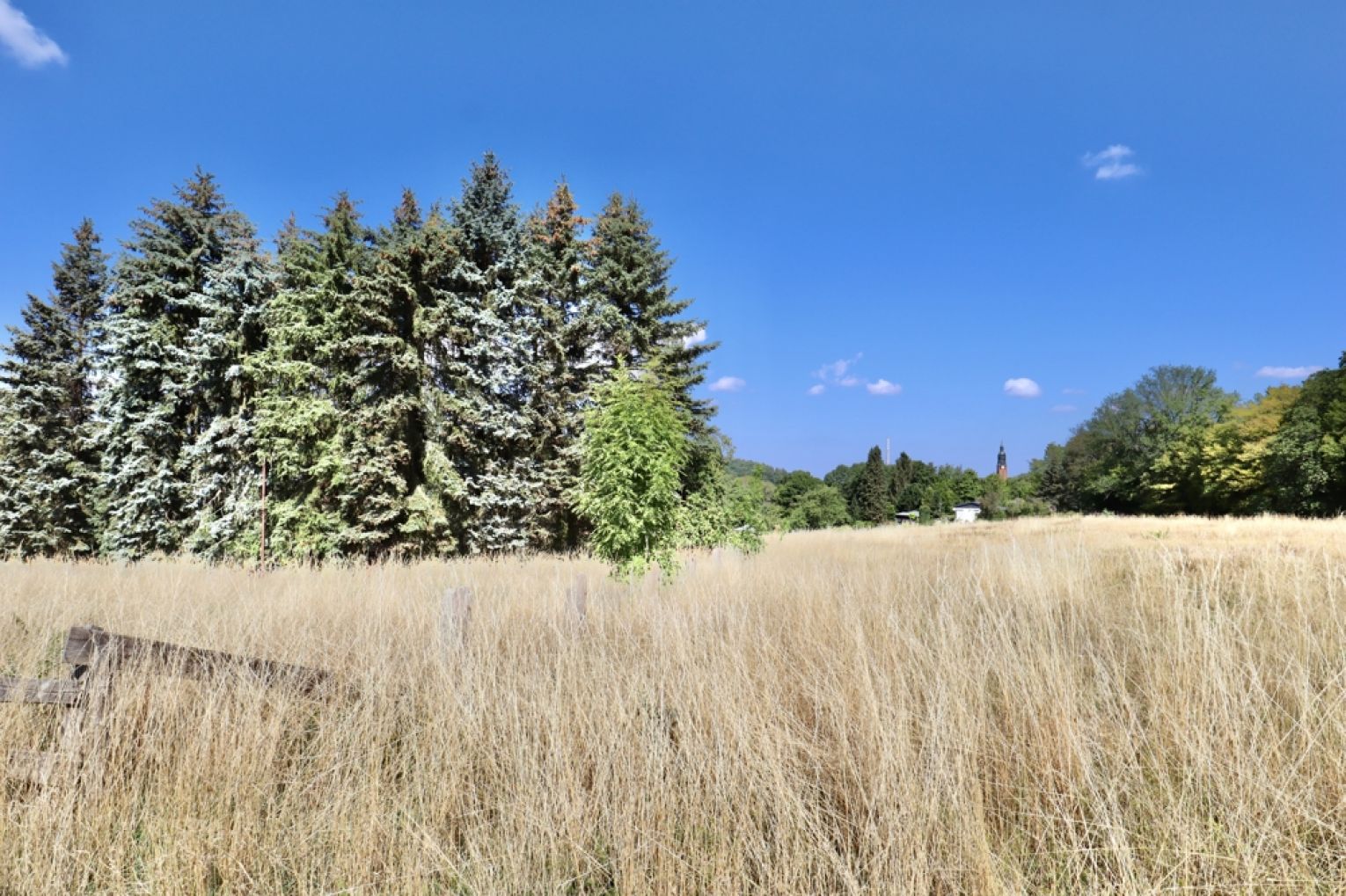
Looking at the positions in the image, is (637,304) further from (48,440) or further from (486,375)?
(48,440)

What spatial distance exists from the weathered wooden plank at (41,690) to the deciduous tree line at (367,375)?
14317 millimetres

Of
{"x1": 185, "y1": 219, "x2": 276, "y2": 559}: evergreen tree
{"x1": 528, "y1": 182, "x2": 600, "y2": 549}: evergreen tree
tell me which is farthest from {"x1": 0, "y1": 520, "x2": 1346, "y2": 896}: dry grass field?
{"x1": 185, "y1": 219, "x2": 276, "y2": 559}: evergreen tree

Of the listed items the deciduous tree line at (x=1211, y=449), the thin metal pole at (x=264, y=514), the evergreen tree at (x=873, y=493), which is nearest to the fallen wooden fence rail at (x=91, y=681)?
the thin metal pole at (x=264, y=514)

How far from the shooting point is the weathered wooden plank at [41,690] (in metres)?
3.44

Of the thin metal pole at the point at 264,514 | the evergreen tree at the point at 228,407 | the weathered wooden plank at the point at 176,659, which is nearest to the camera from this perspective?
the weathered wooden plank at the point at 176,659

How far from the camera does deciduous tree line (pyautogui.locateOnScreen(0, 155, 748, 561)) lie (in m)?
18.5

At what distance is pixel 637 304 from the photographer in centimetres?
2186

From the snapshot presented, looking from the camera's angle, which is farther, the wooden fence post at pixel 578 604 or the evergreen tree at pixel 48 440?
the evergreen tree at pixel 48 440

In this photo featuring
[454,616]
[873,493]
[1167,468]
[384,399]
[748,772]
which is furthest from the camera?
[873,493]

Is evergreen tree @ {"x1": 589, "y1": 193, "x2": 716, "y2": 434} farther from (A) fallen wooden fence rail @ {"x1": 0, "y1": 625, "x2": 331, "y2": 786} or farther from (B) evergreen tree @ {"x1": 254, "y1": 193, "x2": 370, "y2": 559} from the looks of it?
(A) fallen wooden fence rail @ {"x1": 0, "y1": 625, "x2": 331, "y2": 786}

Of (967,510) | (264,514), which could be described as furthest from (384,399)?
(967,510)

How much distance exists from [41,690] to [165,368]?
2114 cm

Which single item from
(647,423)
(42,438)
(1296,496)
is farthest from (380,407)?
(1296,496)

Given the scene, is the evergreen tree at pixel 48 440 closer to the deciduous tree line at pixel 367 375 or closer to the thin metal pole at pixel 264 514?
the deciduous tree line at pixel 367 375
